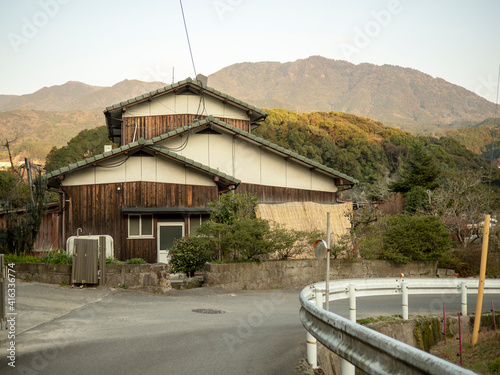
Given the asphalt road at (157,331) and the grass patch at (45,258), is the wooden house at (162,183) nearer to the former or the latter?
the grass patch at (45,258)

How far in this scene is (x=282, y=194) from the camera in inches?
996

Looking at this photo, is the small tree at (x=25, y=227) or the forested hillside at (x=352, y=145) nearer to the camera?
the small tree at (x=25, y=227)

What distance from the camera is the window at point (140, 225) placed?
797 inches

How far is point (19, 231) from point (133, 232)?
5292 millimetres

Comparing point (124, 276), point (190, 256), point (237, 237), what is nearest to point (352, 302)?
point (237, 237)

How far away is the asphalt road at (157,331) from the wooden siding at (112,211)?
632 centimetres

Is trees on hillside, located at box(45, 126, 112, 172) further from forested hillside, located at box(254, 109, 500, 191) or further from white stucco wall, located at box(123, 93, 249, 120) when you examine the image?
white stucco wall, located at box(123, 93, 249, 120)

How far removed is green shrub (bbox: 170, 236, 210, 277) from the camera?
653 inches

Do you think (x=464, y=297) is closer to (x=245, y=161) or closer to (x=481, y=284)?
(x=481, y=284)

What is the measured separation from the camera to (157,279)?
14.2 metres

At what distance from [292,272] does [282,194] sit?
876 centimetres

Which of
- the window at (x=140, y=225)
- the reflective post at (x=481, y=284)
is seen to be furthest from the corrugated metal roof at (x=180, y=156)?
the reflective post at (x=481, y=284)

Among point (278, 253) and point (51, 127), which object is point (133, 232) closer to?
point (278, 253)

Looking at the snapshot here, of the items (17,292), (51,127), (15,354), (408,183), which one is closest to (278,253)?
(17,292)
